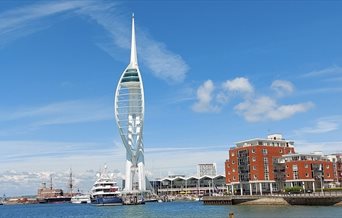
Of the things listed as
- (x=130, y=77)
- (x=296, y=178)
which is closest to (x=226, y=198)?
(x=296, y=178)

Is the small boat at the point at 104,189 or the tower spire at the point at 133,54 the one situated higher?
the tower spire at the point at 133,54

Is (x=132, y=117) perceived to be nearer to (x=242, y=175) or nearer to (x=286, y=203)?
(x=242, y=175)

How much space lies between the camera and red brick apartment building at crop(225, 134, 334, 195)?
13212cm

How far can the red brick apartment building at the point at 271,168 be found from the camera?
5202 inches

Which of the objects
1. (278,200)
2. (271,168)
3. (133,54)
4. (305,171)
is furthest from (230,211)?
(133,54)

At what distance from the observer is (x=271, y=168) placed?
134125mm

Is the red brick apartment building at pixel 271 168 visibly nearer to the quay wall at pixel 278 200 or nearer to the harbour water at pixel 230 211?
the quay wall at pixel 278 200

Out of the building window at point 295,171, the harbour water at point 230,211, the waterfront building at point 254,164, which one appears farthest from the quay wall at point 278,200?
the building window at point 295,171

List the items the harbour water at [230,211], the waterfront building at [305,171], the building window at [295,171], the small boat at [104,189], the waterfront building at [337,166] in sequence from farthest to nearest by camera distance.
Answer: the small boat at [104,189], the waterfront building at [337,166], the building window at [295,171], the waterfront building at [305,171], the harbour water at [230,211]

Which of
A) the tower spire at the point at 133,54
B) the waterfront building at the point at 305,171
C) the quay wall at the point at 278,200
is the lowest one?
the quay wall at the point at 278,200

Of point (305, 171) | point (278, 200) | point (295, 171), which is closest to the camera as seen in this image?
point (278, 200)

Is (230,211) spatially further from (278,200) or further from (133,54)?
(133,54)

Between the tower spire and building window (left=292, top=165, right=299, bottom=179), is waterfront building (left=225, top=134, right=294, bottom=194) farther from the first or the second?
the tower spire

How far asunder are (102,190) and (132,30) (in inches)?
2561
